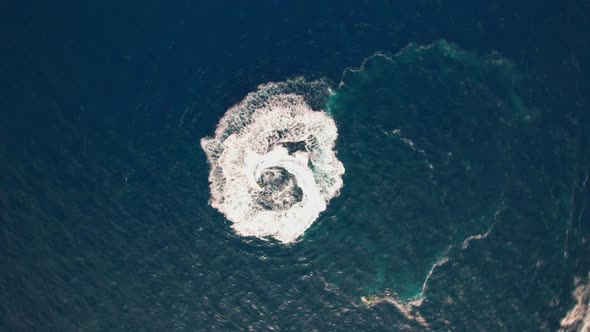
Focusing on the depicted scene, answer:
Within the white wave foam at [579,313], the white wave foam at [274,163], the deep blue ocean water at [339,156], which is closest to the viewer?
the deep blue ocean water at [339,156]

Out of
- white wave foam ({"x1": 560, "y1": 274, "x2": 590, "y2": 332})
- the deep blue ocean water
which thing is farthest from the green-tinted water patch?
white wave foam ({"x1": 560, "y1": 274, "x2": 590, "y2": 332})

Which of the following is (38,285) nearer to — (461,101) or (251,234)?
(251,234)

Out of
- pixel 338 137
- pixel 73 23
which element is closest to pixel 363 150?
pixel 338 137

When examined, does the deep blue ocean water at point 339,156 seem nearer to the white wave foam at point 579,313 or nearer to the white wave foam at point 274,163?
the white wave foam at point 579,313

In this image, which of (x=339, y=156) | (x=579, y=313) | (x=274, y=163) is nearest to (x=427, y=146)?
(x=339, y=156)

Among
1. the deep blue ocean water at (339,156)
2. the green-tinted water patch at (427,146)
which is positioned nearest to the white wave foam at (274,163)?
the deep blue ocean water at (339,156)

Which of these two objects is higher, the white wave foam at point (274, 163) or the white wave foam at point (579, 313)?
the white wave foam at point (274, 163)
